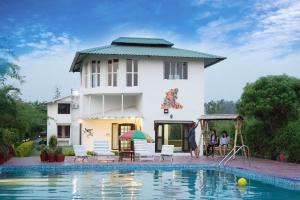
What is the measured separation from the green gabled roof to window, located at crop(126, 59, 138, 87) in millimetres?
729

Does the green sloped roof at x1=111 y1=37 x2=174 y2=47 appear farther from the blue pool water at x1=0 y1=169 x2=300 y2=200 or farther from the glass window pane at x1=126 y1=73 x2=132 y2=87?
the blue pool water at x1=0 y1=169 x2=300 y2=200

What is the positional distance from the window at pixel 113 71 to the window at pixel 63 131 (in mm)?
23714

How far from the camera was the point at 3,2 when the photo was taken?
114 ft

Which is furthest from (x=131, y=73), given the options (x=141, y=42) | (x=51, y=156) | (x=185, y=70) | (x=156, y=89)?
(x=51, y=156)

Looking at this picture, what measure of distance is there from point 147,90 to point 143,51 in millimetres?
2387

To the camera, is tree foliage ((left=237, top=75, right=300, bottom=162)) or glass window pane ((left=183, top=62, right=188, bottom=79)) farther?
glass window pane ((left=183, top=62, right=188, bottom=79))

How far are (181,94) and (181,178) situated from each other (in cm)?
1203

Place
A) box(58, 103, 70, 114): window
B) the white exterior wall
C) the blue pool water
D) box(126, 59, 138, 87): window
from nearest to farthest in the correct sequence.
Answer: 1. the blue pool water
2. the white exterior wall
3. box(126, 59, 138, 87): window
4. box(58, 103, 70, 114): window

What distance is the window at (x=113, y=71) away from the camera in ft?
98.1

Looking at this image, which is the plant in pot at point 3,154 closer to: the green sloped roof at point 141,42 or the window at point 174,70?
the window at point 174,70

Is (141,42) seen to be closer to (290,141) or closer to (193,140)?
(193,140)

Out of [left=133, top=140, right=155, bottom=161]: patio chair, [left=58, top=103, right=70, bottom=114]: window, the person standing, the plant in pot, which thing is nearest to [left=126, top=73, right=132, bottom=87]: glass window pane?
the person standing

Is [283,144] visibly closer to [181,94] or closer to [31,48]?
[181,94]

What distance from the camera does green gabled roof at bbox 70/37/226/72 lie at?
95.1ft
